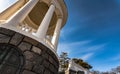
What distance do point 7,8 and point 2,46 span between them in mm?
3475

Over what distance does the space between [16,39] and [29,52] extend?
566 millimetres

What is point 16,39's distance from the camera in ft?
11.7

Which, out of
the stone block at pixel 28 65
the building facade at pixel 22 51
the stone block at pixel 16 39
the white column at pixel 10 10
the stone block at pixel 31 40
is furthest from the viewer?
the white column at pixel 10 10

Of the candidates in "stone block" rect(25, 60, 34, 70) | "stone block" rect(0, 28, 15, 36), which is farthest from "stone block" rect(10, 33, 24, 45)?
"stone block" rect(25, 60, 34, 70)

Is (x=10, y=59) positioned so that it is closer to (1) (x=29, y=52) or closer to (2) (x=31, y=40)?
(1) (x=29, y=52)

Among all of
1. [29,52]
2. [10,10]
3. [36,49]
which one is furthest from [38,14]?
[29,52]

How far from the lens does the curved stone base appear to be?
338cm

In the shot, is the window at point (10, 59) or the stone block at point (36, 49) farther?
the stone block at point (36, 49)

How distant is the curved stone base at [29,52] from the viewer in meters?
3.38

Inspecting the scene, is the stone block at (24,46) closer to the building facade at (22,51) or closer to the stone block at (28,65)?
the building facade at (22,51)

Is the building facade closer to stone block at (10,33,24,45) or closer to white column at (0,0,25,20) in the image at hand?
stone block at (10,33,24,45)

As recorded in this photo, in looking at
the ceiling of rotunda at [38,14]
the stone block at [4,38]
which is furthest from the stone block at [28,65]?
the ceiling of rotunda at [38,14]

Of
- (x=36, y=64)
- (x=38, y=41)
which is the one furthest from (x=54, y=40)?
(x=36, y=64)

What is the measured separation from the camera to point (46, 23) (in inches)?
197
